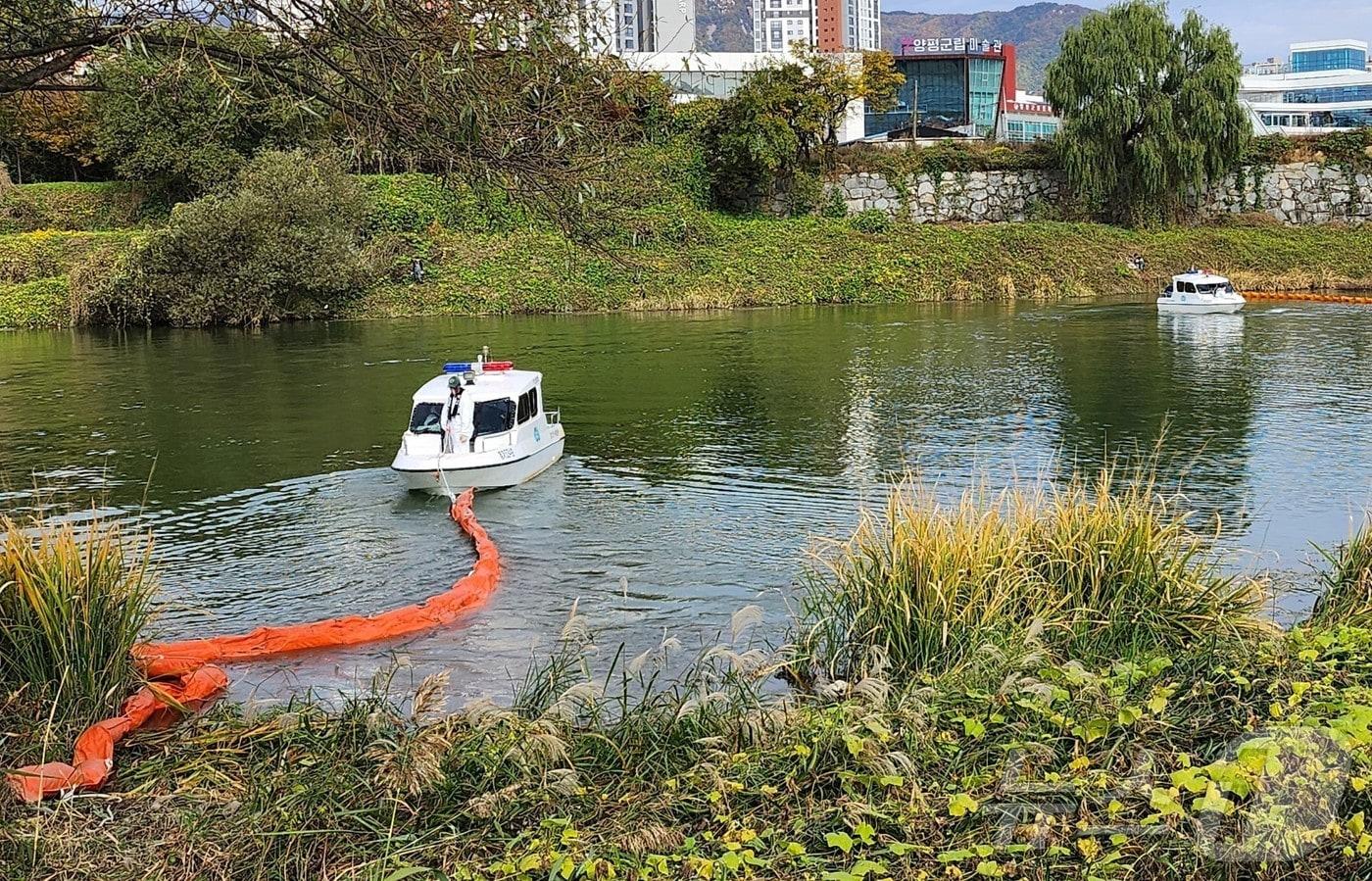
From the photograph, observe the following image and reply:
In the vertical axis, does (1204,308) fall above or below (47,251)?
below

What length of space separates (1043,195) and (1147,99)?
647 centimetres

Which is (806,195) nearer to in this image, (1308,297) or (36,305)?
(1308,297)

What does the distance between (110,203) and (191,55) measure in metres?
52.1

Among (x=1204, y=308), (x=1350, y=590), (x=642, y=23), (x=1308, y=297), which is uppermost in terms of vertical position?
(x=642, y=23)

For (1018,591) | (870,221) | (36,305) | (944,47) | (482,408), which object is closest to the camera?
(1018,591)

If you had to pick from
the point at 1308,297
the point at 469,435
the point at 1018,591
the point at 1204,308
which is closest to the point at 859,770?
the point at 1018,591

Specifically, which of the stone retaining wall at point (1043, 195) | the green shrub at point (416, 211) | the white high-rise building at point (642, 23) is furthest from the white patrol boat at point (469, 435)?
the stone retaining wall at point (1043, 195)

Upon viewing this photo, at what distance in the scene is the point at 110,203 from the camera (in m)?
54.9

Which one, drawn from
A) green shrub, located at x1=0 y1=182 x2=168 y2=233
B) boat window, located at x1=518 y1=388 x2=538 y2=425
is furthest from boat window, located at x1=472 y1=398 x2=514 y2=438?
green shrub, located at x1=0 y1=182 x2=168 y2=233

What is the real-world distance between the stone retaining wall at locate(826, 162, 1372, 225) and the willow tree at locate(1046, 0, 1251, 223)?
11.2 ft

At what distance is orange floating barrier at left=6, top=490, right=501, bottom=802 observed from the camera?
248 inches

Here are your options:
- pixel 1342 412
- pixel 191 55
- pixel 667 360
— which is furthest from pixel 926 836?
pixel 667 360

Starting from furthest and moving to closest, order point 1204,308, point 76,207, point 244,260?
point 76,207
point 244,260
point 1204,308

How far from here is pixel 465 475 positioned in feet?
56.4
